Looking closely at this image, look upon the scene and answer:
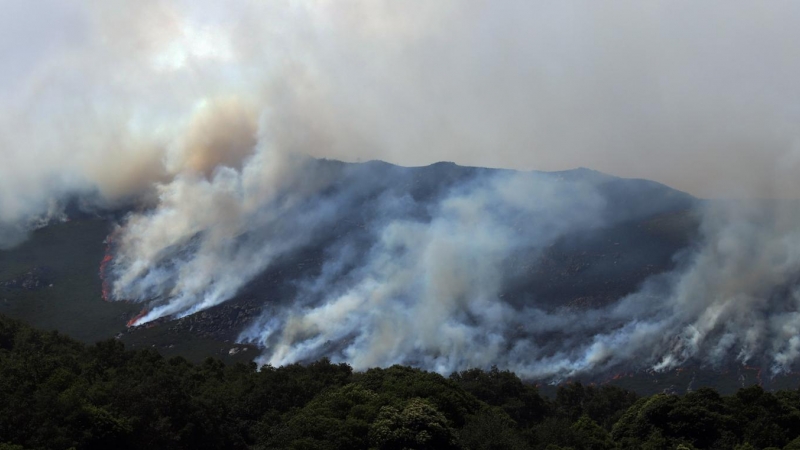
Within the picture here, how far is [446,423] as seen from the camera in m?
106

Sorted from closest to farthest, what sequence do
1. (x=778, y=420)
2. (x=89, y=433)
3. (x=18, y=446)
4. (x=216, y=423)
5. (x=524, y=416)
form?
1. (x=18, y=446)
2. (x=89, y=433)
3. (x=216, y=423)
4. (x=778, y=420)
5. (x=524, y=416)

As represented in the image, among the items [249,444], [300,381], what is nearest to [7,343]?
[300,381]

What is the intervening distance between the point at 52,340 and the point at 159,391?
2529 inches

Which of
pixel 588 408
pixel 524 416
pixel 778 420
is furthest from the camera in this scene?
pixel 588 408

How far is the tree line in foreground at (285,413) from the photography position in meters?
92.0

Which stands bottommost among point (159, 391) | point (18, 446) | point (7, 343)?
point (18, 446)

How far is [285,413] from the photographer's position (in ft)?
430

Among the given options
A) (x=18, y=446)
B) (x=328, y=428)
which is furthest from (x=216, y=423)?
(x=18, y=446)

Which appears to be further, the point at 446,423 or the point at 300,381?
the point at 300,381

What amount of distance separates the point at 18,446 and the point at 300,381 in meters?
74.2

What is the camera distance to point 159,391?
104 meters

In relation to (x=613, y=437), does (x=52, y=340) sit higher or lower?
higher

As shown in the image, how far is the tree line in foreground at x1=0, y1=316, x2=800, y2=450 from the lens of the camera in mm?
92000

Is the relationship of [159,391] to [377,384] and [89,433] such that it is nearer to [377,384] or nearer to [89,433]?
[89,433]
